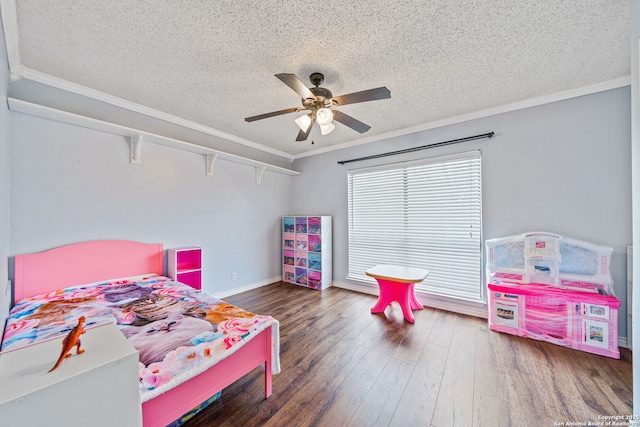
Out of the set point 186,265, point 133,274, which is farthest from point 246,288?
point 133,274

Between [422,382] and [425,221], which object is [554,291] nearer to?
[425,221]

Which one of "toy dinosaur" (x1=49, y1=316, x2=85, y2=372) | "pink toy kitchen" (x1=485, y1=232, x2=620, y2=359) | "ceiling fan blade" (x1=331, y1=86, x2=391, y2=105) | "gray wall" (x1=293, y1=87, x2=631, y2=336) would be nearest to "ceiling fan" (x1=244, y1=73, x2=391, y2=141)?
"ceiling fan blade" (x1=331, y1=86, x2=391, y2=105)

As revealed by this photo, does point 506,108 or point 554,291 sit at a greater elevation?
point 506,108

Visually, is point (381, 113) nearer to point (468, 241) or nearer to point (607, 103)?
point (468, 241)

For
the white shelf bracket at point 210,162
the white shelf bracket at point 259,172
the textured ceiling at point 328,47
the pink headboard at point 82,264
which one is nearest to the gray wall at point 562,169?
the textured ceiling at point 328,47

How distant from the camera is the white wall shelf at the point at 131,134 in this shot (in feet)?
6.55

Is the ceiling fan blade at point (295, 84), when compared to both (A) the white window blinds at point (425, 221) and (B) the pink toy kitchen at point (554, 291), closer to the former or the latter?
(A) the white window blinds at point (425, 221)

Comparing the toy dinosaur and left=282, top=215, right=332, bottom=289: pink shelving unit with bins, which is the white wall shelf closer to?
left=282, top=215, right=332, bottom=289: pink shelving unit with bins

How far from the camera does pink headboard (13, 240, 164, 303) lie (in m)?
2.05

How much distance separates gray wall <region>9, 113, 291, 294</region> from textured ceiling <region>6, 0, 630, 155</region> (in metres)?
0.63

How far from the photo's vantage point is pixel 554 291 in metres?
2.27

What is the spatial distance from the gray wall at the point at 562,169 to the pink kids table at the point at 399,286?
3.39 ft

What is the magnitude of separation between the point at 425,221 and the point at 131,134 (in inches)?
147

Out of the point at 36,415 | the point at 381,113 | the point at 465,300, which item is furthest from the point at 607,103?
the point at 36,415
